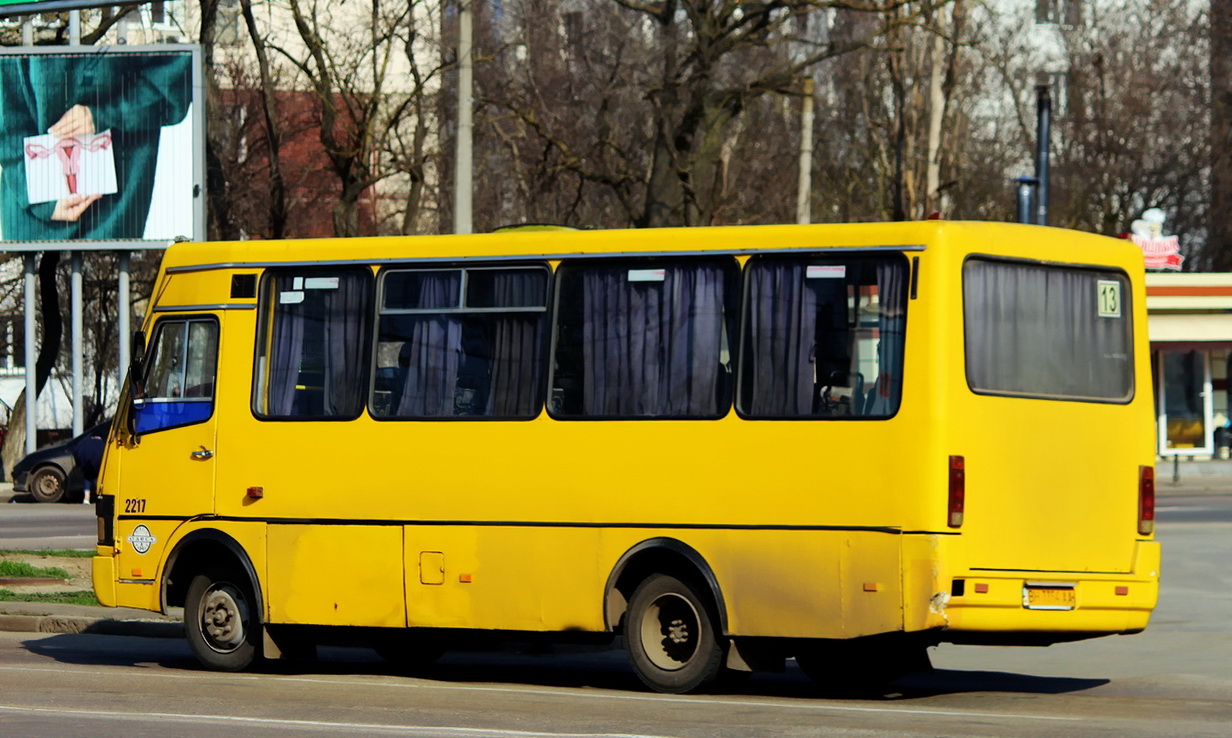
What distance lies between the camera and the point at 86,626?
55.2ft

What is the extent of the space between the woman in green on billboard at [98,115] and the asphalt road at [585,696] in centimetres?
2044

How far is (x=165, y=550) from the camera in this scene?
45.6 feet

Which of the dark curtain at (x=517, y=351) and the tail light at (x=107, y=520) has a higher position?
the dark curtain at (x=517, y=351)

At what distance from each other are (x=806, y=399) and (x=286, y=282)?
393cm

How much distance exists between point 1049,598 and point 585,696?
2.77m

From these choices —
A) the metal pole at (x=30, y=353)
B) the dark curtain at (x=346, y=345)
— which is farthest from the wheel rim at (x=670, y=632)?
the metal pole at (x=30, y=353)

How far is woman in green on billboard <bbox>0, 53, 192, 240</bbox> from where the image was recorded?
3541 centimetres

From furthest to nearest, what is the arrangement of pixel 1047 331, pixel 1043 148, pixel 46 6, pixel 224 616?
pixel 1043 148
pixel 46 6
pixel 224 616
pixel 1047 331

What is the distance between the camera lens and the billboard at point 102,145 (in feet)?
116

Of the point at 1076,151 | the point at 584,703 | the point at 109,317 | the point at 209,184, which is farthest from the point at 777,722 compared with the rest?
the point at 1076,151

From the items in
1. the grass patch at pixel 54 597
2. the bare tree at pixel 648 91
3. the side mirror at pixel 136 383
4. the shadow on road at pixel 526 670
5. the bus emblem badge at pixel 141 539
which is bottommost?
the shadow on road at pixel 526 670

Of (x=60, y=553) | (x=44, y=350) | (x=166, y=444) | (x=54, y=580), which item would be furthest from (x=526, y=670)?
(x=44, y=350)

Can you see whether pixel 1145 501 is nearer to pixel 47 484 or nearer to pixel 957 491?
pixel 957 491

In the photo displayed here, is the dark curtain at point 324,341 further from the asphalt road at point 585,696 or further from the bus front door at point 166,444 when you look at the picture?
the asphalt road at point 585,696
